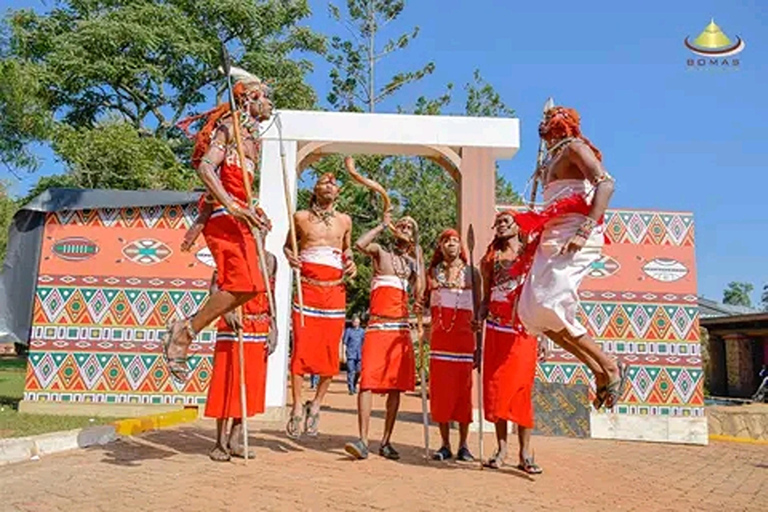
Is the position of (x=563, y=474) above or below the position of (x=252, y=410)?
below

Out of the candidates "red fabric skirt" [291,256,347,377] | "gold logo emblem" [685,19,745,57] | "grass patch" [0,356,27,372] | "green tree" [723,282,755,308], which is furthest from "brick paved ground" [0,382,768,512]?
"green tree" [723,282,755,308]

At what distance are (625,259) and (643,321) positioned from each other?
773 millimetres

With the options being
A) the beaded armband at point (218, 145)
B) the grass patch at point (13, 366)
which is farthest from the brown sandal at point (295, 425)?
the grass patch at point (13, 366)

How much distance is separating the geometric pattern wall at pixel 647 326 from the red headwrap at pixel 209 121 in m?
4.75

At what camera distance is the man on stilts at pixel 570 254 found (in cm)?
421

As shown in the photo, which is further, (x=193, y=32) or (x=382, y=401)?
(x=193, y=32)

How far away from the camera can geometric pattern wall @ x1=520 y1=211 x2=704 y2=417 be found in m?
7.88

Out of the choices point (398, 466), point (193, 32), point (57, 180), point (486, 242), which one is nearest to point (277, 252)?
point (486, 242)

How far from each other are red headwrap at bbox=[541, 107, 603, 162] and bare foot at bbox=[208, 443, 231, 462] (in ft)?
10.9

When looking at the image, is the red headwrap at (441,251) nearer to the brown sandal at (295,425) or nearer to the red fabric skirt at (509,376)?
the red fabric skirt at (509,376)

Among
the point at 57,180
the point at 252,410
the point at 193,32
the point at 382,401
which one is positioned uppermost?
the point at 193,32

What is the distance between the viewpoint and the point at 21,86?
7066 millimetres

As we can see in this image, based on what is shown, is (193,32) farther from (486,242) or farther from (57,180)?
(486,242)

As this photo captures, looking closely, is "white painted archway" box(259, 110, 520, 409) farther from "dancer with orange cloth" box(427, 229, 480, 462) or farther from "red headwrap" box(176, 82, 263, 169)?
"red headwrap" box(176, 82, 263, 169)
